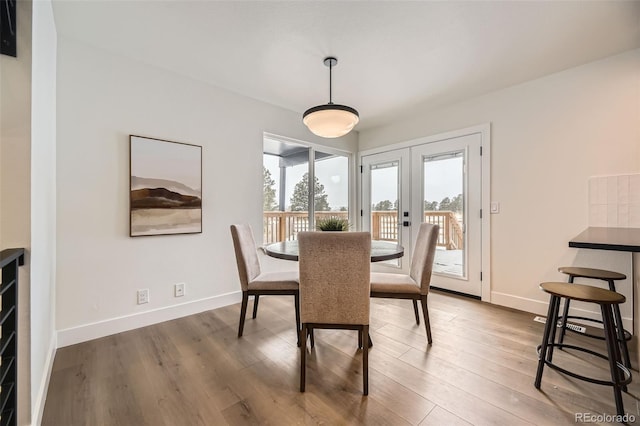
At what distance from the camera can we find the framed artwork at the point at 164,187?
2.41m

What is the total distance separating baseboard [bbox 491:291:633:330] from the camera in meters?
2.45

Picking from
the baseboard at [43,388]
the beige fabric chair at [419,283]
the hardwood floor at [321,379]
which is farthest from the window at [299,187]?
the baseboard at [43,388]

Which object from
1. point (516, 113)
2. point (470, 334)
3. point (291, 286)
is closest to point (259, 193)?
point (291, 286)

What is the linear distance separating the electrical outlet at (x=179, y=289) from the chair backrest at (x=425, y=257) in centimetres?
217

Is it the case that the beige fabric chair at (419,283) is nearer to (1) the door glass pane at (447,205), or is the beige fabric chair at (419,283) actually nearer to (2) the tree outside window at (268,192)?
(1) the door glass pane at (447,205)

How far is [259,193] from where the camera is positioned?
10.7 ft

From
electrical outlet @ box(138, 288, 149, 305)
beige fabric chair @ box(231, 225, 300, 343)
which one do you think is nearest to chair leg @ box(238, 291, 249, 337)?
beige fabric chair @ box(231, 225, 300, 343)

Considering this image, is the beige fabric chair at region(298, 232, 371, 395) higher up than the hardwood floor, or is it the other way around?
the beige fabric chair at region(298, 232, 371, 395)

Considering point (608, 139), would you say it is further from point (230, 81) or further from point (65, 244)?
point (65, 244)

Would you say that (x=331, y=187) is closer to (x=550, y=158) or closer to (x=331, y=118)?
(x=331, y=118)

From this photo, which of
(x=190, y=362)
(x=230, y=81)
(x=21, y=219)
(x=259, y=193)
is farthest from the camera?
(x=259, y=193)

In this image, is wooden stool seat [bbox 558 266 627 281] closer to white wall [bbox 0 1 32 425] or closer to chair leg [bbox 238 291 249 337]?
chair leg [bbox 238 291 249 337]

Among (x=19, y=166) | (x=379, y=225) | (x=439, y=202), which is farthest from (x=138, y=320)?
(x=439, y=202)

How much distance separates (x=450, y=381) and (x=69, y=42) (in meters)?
3.62
